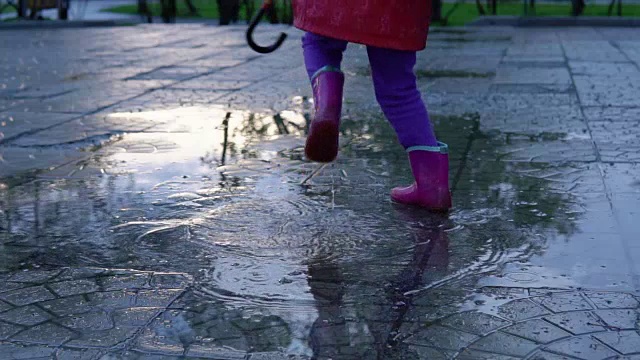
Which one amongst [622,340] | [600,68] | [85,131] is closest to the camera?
[622,340]

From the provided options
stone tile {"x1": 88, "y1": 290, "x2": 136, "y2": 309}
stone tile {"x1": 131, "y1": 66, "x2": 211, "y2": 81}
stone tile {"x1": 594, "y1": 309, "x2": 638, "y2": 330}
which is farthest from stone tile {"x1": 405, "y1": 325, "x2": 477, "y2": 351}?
stone tile {"x1": 131, "y1": 66, "x2": 211, "y2": 81}

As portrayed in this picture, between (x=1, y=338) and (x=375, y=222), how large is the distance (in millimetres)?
1467

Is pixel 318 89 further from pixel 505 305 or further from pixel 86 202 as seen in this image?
pixel 505 305

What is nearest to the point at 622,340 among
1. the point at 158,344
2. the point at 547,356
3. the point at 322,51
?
the point at 547,356

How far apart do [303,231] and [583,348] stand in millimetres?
1252

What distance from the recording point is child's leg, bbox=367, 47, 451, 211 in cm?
371

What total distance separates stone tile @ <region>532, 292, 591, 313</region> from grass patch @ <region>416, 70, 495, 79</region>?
5.37 metres

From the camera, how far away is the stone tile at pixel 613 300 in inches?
106

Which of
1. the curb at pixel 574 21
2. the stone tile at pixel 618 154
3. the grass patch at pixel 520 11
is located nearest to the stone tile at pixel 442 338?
the stone tile at pixel 618 154

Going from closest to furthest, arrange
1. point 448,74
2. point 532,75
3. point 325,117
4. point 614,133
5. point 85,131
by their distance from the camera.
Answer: point 325,117 → point 614,133 → point 85,131 → point 532,75 → point 448,74

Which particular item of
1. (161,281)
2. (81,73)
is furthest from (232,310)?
(81,73)

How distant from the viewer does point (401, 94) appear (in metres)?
3.72

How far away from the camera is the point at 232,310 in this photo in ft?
8.78

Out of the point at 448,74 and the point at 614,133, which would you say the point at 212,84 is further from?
the point at 614,133
